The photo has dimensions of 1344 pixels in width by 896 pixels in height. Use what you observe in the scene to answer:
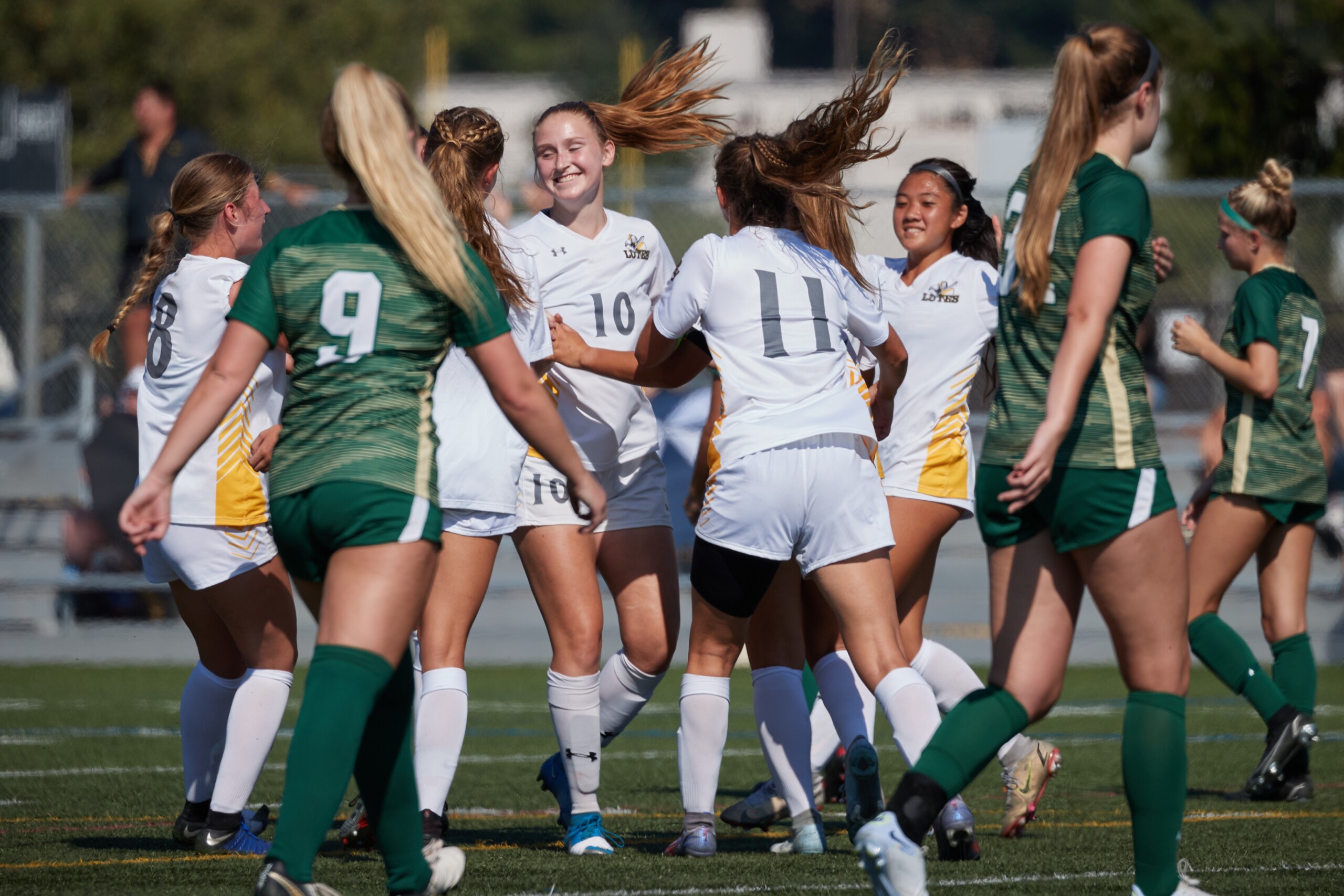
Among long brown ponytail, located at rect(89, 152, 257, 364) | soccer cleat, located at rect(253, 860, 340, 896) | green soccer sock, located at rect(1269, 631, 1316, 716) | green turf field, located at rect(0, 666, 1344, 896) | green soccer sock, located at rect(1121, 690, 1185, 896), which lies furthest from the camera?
green soccer sock, located at rect(1269, 631, 1316, 716)

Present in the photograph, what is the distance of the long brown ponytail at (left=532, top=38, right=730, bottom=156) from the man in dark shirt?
22.8 ft

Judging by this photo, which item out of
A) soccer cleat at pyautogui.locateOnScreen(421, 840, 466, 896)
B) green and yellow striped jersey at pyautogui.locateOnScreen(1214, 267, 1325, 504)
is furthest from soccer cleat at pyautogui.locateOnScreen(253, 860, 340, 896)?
green and yellow striped jersey at pyautogui.locateOnScreen(1214, 267, 1325, 504)

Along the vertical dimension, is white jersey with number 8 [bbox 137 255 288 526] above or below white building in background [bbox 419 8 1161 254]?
below

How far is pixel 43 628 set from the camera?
39.3 feet

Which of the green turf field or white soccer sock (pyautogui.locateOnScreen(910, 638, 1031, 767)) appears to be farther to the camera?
white soccer sock (pyautogui.locateOnScreen(910, 638, 1031, 767))

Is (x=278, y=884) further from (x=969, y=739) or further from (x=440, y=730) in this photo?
(x=969, y=739)

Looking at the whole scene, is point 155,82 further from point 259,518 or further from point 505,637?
point 259,518

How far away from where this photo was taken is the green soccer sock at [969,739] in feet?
11.8

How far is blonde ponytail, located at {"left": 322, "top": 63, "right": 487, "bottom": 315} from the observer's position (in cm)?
345

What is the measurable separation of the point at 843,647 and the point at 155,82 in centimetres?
854

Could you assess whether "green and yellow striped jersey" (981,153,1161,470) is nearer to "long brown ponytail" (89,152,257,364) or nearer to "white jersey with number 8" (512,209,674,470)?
"white jersey with number 8" (512,209,674,470)

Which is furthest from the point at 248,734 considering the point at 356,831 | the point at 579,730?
the point at 579,730

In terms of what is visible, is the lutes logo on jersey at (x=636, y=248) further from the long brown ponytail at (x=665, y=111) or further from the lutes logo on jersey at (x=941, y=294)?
the lutes logo on jersey at (x=941, y=294)

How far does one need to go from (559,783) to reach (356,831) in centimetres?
66
